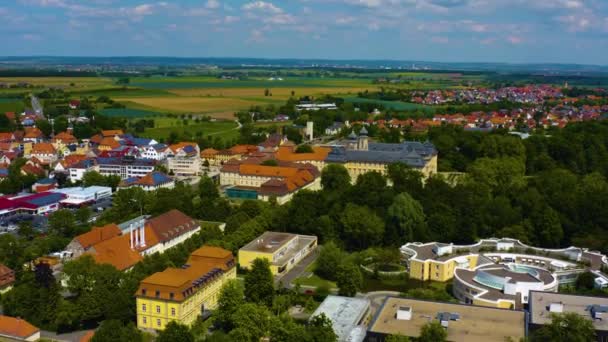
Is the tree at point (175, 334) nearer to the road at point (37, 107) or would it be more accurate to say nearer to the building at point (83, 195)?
the building at point (83, 195)

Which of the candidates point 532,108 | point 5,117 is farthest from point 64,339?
point 532,108

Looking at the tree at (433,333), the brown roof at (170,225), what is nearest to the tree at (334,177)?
the brown roof at (170,225)

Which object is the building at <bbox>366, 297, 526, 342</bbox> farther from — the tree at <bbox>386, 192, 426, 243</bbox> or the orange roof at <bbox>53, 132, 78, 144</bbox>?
the orange roof at <bbox>53, 132, 78, 144</bbox>

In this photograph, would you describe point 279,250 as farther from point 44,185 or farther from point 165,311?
point 44,185

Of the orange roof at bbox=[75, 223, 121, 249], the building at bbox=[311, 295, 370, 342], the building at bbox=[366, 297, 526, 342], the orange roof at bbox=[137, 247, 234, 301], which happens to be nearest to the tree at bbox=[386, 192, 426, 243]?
the building at bbox=[311, 295, 370, 342]

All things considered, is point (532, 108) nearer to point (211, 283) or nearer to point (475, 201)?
point (475, 201)

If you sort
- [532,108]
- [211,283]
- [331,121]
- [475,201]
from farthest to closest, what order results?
[532,108], [331,121], [475,201], [211,283]
